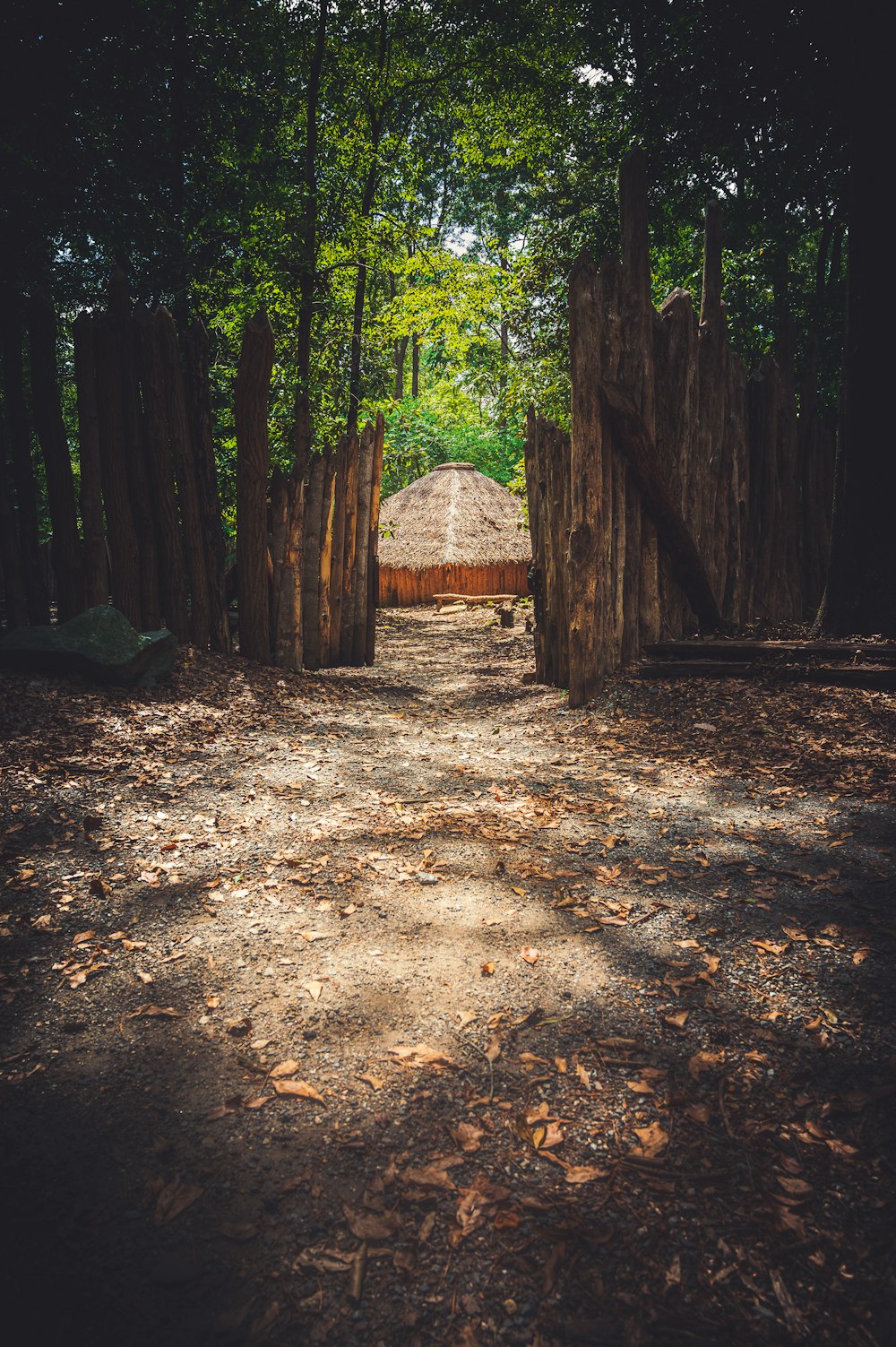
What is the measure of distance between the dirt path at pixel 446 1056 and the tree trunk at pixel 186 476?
2387 millimetres

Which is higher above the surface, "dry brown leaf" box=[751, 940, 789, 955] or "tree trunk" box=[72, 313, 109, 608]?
"tree trunk" box=[72, 313, 109, 608]

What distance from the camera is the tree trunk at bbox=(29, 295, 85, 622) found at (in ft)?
17.5

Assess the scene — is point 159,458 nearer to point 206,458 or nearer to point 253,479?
point 206,458

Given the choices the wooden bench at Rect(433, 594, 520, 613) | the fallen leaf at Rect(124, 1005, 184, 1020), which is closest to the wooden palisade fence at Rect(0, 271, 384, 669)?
the fallen leaf at Rect(124, 1005, 184, 1020)

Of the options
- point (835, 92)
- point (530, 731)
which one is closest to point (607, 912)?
point (530, 731)

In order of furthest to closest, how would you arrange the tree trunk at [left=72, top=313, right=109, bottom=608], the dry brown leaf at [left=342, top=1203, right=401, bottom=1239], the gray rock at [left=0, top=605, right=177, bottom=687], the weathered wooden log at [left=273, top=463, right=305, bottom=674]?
the weathered wooden log at [left=273, top=463, right=305, bottom=674] < the tree trunk at [left=72, top=313, right=109, bottom=608] < the gray rock at [left=0, top=605, right=177, bottom=687] < the dry brown leaf at [left=342, top=1203, right=401, bottom=1239]

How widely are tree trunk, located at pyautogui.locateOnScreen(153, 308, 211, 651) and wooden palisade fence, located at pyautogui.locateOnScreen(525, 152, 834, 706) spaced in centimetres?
311

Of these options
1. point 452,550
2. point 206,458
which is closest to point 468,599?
point 452,550

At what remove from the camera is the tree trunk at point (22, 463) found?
5.27m

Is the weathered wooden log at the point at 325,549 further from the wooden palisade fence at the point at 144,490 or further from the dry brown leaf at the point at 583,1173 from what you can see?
the dry brown leaf at the point at 583,1173

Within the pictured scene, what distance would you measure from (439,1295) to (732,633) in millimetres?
5412

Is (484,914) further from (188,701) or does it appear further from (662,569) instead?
(662,569)

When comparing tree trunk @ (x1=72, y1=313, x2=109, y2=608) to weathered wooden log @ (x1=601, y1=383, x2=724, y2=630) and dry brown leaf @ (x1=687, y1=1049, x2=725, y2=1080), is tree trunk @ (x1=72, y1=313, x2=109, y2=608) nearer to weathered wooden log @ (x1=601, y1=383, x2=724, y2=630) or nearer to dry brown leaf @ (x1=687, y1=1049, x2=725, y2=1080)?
weathered wooden log @ (x1=601, y1=383, x2=724, y2=630)

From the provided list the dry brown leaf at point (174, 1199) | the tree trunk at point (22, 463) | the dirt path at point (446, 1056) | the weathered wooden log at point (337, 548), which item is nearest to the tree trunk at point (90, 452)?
the tree trunk at point (22, 463)
